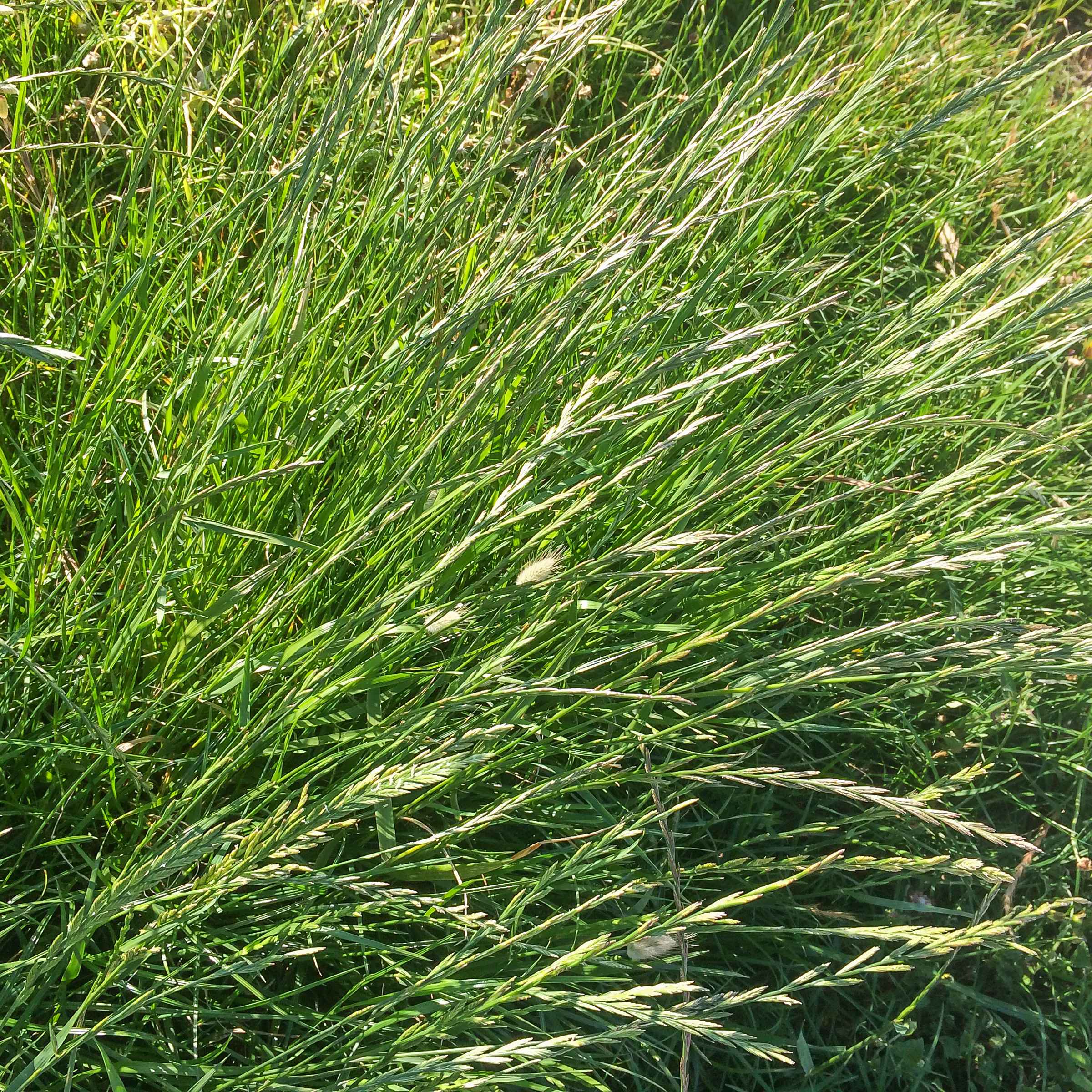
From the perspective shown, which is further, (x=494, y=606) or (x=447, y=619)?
(x=494, y=606)

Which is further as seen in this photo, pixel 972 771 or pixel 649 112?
pixel 649 112

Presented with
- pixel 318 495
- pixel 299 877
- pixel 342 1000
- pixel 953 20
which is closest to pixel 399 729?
pixel 299 877

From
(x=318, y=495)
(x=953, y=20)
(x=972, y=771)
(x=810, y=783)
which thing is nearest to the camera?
(x=810, y=783)

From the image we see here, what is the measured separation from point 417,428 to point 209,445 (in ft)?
1.20

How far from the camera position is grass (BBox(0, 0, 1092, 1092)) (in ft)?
3.85

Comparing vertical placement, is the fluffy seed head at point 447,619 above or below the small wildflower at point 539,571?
below

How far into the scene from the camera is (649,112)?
2.00 meters

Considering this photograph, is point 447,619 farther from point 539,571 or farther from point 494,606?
point 494,606

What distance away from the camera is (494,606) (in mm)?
1413

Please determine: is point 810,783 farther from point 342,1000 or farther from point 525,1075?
point 342,1000

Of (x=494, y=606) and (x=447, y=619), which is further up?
(x=447, y=619)

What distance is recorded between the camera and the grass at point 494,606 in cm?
117

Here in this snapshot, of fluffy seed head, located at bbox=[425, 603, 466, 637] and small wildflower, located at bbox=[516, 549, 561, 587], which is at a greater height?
small wildflower, located at bbox=[516, 549, 561, 587]

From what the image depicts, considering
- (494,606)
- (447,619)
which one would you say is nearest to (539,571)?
(447,619)
